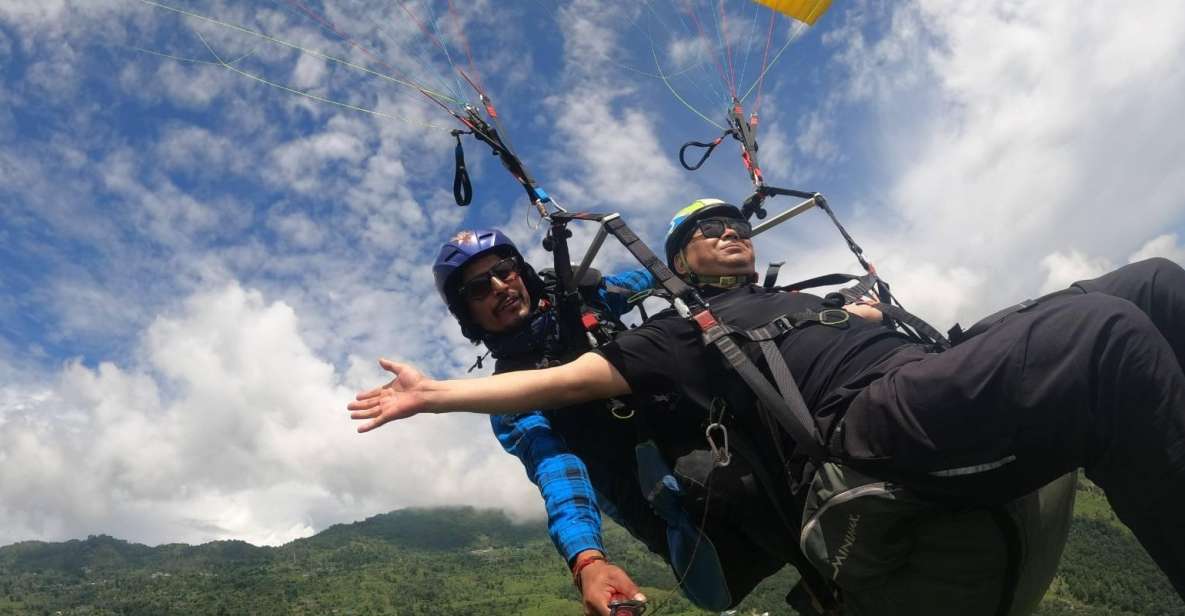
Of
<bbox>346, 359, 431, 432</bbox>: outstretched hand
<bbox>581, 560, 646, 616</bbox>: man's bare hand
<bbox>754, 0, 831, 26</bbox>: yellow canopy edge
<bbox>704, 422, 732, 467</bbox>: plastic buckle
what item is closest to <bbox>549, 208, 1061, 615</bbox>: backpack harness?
<bbox>704, 422, 732, 467</bbox>: plastic buckle

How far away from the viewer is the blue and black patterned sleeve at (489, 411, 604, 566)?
11.2ft

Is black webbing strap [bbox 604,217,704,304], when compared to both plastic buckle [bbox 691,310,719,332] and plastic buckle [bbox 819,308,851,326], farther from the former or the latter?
plastic buckle [bbox 819,308,851,326]

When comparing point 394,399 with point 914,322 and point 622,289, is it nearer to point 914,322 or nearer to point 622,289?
point 622,289

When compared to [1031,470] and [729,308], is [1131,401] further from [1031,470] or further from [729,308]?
[729,308]

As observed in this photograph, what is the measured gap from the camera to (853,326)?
125 inches

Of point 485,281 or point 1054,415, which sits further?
point 485,281

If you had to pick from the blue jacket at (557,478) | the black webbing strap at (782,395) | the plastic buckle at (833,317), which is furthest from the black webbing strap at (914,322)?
the blue jacket at (557,478)

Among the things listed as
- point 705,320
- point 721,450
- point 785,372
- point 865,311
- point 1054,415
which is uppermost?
point 865,311

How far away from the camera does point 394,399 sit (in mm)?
2910

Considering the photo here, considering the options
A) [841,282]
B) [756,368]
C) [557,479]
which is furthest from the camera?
[841,282]

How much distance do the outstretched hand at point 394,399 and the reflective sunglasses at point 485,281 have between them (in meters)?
1.77

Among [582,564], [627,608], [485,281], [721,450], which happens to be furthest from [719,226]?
[627,608]

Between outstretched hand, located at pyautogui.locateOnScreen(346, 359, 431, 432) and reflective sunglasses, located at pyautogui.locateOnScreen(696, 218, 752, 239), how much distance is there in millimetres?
2290

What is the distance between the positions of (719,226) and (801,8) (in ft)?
13.8
